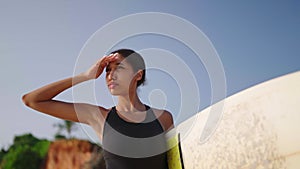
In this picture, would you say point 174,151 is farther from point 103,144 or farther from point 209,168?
point 103,144

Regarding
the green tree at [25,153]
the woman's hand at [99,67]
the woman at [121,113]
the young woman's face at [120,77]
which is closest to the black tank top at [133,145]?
the woman at [121,113]

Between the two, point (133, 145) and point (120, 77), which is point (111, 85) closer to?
point (120, 77)

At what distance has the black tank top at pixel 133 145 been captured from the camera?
7.57ft

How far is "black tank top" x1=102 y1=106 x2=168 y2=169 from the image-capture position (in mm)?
2307

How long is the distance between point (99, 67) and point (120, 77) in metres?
0.13

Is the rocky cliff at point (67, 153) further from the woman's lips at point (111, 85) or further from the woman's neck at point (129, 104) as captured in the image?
the woman's lips at point (111, 85)

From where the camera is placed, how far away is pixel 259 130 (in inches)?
82.4

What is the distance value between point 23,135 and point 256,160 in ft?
126

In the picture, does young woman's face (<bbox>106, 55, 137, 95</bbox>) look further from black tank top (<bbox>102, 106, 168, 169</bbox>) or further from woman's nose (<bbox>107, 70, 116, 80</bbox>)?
black tank top (<bbox>102, 106, 168, 169</bbox>)

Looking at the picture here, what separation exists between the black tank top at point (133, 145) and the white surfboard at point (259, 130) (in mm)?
225

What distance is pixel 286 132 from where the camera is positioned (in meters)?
2.04

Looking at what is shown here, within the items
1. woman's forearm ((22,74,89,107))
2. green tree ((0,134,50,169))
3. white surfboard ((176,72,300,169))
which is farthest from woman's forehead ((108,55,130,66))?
green tree ((0,134,50,169))

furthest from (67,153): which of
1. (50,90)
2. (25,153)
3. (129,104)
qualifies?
(129,104)

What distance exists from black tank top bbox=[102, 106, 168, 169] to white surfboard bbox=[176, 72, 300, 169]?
225 millimetres
